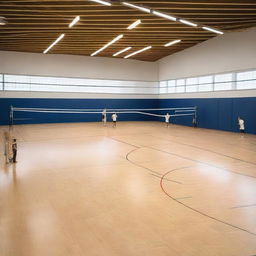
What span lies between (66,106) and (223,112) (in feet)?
46.5

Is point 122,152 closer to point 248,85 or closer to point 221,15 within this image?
point 221,15

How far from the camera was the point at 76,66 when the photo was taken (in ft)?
90.2

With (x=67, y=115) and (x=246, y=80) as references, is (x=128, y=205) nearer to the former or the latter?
(x=246, y=80)

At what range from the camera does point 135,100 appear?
30.5m

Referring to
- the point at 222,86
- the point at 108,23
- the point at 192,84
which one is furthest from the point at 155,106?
the point at 108,23

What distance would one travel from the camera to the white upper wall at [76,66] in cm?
2509

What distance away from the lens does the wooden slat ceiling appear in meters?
13.0

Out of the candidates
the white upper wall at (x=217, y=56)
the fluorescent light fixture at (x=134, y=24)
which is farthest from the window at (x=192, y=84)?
the fluorescent light fixture at (x=134, y=24)

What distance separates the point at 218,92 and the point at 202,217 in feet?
59.1

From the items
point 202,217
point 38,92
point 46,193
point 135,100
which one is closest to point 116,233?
point 202,217

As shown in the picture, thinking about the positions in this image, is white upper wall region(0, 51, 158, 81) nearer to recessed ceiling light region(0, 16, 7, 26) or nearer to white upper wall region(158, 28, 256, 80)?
white upper wall region(158, 28, 256, 80)

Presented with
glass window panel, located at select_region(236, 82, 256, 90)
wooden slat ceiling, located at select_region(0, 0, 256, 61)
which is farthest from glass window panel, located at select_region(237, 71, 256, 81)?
wooden slat ceiling, located at select_region(0, 0, 256, 61)

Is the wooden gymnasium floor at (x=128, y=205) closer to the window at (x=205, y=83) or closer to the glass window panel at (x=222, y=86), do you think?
the glass window panel at (x=222, y=86)

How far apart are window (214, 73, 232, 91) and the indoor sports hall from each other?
3.8 inches
